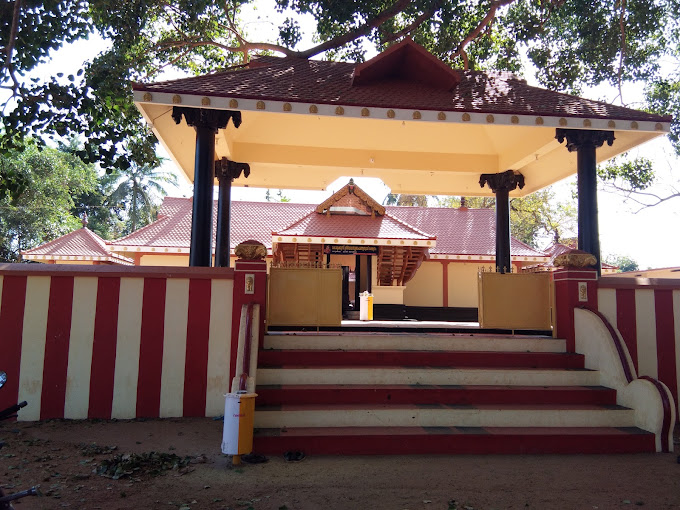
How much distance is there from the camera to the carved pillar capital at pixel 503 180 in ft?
37.5

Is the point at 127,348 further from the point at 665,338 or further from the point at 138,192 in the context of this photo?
the point at 138,192

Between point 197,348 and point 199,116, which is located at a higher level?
point 199,116

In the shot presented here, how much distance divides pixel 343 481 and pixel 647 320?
5.06m

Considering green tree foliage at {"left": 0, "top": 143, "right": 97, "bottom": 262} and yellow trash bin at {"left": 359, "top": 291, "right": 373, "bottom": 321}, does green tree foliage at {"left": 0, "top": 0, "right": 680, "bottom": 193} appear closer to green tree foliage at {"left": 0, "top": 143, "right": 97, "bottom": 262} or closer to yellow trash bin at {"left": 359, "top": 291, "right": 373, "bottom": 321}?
yellow trash bin at {"left": 359, "top": 291, "right": 373, "bottom": 321}

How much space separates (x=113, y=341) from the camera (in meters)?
6.36

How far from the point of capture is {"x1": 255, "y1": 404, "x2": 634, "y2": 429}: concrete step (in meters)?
5.19

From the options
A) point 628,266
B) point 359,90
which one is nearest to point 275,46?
point 359,90

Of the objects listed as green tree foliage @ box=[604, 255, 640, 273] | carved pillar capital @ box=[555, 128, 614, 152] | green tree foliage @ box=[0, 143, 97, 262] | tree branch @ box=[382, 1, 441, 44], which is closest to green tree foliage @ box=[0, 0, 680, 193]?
tree branch @ box=[382, 1, 441, 44]

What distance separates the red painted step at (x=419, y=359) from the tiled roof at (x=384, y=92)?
3650mm

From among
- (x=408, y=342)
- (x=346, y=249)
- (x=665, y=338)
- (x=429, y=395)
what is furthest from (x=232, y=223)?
(x=665, y=338)

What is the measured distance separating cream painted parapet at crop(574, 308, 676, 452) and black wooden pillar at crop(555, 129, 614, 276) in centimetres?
168

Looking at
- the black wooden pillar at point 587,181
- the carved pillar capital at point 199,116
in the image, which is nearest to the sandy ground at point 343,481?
the black wooden pillar at point 587,181

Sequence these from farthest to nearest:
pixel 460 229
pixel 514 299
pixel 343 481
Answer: pixel 460 229 < pixel 514 299 < pixel 343 481

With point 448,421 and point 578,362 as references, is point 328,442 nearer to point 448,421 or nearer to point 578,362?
point 448,421
